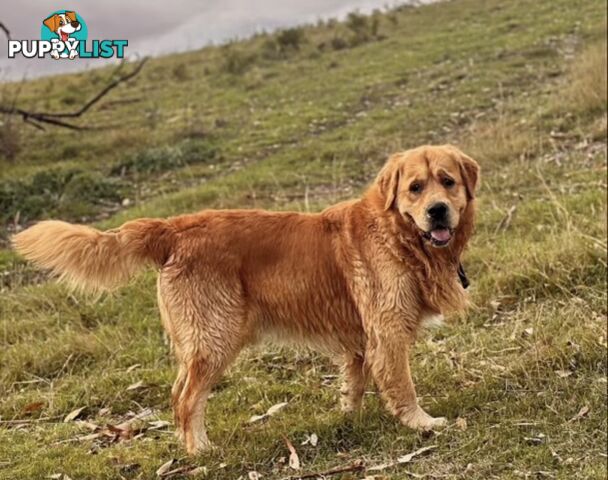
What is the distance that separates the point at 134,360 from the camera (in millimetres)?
6102

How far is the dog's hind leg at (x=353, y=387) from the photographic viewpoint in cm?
500

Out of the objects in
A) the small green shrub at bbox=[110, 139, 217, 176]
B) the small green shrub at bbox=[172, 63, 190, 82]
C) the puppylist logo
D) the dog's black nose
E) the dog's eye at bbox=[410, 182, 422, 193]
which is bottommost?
the dog's black nose

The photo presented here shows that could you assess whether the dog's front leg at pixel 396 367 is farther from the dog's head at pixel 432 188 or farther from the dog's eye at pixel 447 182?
the dog's eye at pixel 447 182

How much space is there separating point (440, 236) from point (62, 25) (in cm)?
364

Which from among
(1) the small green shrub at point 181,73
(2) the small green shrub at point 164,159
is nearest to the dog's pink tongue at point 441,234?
(2) the small green shrub at point 164,159

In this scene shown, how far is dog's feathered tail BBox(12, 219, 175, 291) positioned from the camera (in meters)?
4.47

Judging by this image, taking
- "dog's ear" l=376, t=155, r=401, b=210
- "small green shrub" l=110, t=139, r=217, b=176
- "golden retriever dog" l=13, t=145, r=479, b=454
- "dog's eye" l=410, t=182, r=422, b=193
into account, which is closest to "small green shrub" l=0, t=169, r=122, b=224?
"small green shrub" l=110, t=139, r=217, b=176

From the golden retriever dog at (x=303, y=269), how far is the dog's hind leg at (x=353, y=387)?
0.15 m

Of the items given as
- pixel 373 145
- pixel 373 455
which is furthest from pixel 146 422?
pixel 373 145

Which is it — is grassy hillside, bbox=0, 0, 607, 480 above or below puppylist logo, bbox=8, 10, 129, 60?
below

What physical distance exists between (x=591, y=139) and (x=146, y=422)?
321 inches

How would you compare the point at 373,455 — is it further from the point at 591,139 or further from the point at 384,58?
the point at 384,58

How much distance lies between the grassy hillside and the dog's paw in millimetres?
86

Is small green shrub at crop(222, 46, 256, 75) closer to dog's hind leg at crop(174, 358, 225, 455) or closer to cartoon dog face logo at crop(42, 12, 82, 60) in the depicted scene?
cartoon dog face logo at crop(42, 12, 82, 60)
